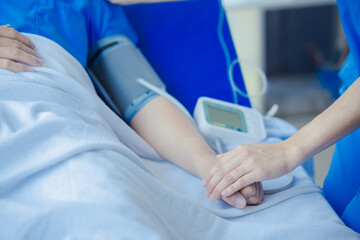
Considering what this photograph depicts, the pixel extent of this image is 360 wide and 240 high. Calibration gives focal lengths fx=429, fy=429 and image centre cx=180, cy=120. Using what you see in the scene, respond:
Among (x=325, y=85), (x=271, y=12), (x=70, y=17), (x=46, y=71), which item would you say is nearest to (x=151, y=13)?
(x=70, y=17)

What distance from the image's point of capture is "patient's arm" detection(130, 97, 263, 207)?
93 centimetres

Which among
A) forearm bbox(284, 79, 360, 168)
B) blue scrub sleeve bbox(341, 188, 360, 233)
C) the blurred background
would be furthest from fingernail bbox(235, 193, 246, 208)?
the blurred background

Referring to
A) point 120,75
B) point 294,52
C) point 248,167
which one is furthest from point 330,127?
point 294,52

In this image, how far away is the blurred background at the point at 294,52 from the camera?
3.06m

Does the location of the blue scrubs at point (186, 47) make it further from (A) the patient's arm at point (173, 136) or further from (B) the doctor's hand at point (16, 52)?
(B) the doctor's hand at point (16, 52)

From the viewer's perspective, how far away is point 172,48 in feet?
4.44

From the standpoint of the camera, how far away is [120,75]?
3.66 feet

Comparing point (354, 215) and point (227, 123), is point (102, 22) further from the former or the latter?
point (354, 215)

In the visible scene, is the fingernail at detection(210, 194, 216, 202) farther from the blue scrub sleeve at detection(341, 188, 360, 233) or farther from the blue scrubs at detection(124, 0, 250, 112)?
the blue scrubs at detection(124, 0, 250, 112)

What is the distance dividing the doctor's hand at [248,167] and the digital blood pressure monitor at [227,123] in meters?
0.27

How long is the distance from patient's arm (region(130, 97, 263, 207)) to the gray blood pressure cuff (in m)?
0.03

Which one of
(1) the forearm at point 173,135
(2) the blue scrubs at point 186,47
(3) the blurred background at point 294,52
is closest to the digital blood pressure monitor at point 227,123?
(1) the forearm at point 173,135

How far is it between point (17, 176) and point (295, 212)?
0.49 metres

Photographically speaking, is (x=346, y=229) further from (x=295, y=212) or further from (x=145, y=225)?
Result: (x=145, y=225)
